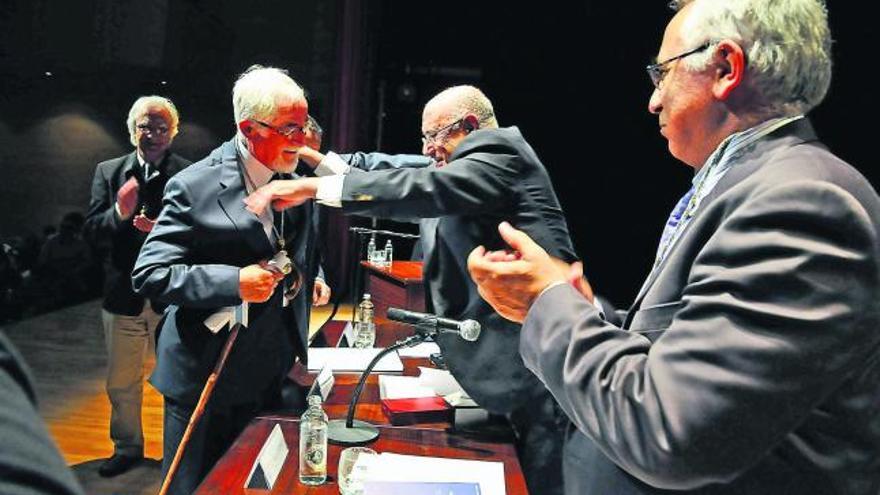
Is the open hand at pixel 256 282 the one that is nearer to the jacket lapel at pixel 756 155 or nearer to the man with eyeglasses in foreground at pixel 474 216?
the man with eyeglasses in foreground at pixel 474 216

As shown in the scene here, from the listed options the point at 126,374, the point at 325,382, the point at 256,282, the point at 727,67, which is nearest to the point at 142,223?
the point at 126,374

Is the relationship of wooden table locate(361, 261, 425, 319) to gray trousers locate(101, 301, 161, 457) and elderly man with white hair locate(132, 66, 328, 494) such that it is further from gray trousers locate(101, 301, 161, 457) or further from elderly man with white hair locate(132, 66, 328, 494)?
elderly man with white hair locate(132, 66, 328, 494)

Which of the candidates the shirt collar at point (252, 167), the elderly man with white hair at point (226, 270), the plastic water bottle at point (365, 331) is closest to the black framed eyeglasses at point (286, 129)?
the elderly man with white hair at point (226, 270)

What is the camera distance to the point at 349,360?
2.29 m

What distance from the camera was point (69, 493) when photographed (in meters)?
0.30

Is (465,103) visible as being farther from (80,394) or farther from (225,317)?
(80,394)

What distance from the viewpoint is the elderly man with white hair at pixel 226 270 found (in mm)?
1878

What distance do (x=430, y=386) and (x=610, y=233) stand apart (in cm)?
623

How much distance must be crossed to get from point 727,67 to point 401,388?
4.50ft

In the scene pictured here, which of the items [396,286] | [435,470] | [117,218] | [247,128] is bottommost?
[396,286]

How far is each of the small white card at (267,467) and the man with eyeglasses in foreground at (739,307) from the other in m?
0.67

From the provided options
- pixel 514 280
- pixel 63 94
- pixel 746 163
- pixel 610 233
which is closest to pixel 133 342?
pixel 63 94

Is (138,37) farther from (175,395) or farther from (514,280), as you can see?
(514,280)

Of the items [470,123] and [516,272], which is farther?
[470,123]
